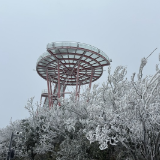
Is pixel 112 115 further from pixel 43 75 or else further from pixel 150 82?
pixel 43 75

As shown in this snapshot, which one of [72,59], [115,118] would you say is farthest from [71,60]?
[115,118]

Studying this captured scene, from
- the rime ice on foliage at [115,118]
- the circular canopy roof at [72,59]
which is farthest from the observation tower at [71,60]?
the rime ice on foliage at [115,118]

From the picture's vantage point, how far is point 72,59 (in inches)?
1006

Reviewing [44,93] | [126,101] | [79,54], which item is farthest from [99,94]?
[44,93]

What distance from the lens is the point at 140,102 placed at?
7082 millimetres

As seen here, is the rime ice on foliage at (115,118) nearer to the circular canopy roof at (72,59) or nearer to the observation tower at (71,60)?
the observation tower at (71,60)

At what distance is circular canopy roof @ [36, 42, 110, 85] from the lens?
74.6 ft

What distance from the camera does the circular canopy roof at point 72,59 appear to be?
22734 mm

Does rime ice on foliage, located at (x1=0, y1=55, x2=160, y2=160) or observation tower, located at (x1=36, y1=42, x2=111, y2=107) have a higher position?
observation tower, located at (x1=36, y1=42, x2=111, y2=107)

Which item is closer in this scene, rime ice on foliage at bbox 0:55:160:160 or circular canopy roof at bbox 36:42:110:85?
rime ice on foliage at bbox 0:55:160:160

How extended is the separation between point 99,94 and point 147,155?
5257 mm

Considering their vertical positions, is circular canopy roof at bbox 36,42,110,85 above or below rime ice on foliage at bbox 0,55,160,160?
above

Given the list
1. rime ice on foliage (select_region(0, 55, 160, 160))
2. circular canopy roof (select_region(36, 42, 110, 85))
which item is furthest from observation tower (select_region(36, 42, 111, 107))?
rime ice on foliage (select_region(0, 55, 160, 160))

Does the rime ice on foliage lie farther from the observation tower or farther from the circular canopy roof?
the circular canopy roof
